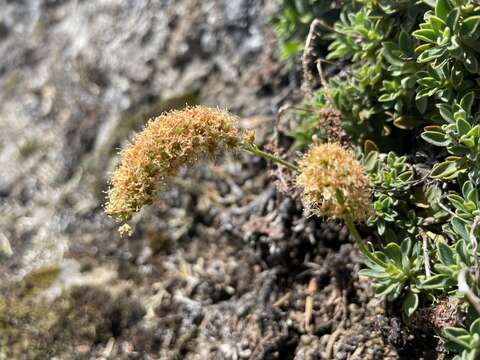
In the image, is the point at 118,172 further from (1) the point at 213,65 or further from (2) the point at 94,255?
(1) the point at 213,65

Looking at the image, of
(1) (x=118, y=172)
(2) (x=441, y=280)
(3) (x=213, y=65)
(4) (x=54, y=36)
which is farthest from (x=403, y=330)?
(4) (x=54, y=36)

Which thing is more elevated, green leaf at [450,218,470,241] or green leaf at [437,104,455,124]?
green leaf at [437,104,455,124]

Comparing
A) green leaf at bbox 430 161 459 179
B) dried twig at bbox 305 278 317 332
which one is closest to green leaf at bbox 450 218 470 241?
green leaf at bbox 430 161 459 179

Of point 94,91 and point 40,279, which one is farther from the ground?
point 94,91

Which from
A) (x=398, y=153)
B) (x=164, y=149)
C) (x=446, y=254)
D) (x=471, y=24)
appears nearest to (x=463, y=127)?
(x=471, y=24)

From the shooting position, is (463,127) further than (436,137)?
No

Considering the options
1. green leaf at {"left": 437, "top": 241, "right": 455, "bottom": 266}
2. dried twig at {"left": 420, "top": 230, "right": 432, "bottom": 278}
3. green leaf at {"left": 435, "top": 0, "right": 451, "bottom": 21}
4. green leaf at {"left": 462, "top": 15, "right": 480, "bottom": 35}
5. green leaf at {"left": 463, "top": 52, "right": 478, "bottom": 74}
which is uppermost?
green leaf at {"left": 435, "top": 0, "right": 451, "bottom": 21}

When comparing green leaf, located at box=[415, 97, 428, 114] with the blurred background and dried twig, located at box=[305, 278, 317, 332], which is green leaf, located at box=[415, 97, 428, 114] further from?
dried twig, located at box=[305, 278, 317, 332]

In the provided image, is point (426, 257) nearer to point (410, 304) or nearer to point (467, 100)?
point (410, 304)

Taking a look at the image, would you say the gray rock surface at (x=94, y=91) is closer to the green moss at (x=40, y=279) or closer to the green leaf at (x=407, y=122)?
the green moss at (x=40, y=279)
